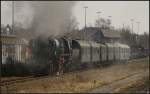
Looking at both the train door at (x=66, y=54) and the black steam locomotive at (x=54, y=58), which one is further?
the train door at (x=66, y=54)

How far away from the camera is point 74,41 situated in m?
31.6

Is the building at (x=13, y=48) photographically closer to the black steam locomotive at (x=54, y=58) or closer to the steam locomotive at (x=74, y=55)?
the black steam locomotive at (x=54, y=58)

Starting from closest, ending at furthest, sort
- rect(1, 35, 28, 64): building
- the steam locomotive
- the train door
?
the steam locomotive, the train door, rect(1, 35, 28, 64): building

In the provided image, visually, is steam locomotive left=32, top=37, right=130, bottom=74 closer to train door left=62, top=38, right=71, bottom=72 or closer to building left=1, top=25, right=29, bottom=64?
train door left=62, top=38, right=71, bottom=72

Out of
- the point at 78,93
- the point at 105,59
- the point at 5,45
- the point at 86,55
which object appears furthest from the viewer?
the point at 105,59

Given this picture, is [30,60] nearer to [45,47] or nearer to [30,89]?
[45,47]

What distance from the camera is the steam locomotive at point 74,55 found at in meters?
26.9

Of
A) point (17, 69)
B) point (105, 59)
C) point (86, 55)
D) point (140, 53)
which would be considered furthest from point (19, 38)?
point (140, 53)

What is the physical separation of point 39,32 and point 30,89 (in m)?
6.74

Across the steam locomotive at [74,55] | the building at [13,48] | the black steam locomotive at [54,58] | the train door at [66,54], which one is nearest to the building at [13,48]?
the building at [13,48]

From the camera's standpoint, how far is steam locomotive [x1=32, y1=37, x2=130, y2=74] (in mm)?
26891

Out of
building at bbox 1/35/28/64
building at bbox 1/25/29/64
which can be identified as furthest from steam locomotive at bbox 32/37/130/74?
building at bbox 1/35/28/64

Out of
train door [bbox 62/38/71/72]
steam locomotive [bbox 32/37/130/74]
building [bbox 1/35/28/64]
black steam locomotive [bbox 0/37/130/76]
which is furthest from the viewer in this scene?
building [bbox 1/35/28/64]

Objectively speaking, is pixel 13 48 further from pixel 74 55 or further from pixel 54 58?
pixel 54 58
